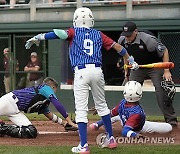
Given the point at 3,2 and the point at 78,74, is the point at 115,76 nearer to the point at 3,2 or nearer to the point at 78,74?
the point at 3,2

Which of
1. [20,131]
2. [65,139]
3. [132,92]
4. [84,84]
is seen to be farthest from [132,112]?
[20,131]

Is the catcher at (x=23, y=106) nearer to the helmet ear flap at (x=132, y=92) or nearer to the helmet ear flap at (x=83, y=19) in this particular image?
the helmet ear flap at (x=132, y=92)

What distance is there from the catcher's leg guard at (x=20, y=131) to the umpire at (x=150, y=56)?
221 centimetres

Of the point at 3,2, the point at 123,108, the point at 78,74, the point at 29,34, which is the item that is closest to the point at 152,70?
the point at 123,108

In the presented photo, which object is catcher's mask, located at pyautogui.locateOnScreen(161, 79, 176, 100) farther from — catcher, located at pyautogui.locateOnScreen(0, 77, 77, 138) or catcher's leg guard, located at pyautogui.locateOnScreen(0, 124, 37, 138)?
catcher's leg guard, located at pyautogui.locateOnScreen(0, 124, 37, 138)

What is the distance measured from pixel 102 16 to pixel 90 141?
956 centimetres

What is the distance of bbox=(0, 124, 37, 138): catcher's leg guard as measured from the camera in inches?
311

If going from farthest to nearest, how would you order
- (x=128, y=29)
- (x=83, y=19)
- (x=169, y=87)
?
1. (x=169, y=87)
2. (x=128, y=29)
3. (x=83, y=19)

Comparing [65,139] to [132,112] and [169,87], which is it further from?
[169,87]

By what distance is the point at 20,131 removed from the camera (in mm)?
7957

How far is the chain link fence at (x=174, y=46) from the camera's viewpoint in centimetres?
1557

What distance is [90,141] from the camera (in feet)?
24.8

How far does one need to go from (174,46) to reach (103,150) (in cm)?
967

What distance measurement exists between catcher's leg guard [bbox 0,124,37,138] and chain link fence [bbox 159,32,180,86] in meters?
8.42
